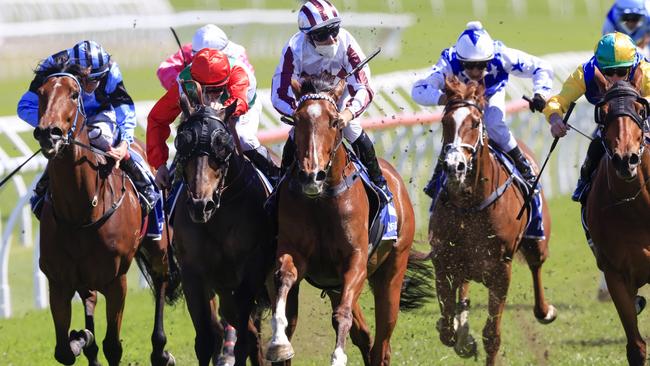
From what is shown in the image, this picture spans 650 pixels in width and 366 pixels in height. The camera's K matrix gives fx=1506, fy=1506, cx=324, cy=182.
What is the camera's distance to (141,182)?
9.02 m

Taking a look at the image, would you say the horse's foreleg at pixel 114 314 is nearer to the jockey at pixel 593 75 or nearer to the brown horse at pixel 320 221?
the brown horse at pixel 320 221

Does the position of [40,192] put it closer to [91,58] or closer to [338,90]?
[91,58]

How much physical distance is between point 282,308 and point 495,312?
2.61 m

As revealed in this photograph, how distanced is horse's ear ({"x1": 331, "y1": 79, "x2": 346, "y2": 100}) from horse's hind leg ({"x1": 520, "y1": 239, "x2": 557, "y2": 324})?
131 inches

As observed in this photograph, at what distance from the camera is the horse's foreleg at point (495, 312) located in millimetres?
9398

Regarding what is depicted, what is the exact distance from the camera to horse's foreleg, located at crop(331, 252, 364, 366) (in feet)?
23.4

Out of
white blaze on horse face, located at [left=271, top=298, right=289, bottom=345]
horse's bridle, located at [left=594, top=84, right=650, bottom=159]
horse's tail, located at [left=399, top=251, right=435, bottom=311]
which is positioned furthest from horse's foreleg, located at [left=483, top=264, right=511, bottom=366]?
white blaze on horse face, located at [left=271, top=298, right=289, bottom=345]

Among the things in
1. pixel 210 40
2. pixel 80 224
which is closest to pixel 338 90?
pixel 80 224

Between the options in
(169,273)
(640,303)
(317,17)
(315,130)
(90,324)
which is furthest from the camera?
(169,273)

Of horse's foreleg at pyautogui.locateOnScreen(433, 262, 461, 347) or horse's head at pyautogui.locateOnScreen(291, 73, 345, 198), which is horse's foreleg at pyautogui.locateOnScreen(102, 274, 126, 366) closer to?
horse's head at pyautogui.locateOnScreen(291, 73, 345, 198)

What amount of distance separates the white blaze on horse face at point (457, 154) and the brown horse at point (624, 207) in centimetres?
76

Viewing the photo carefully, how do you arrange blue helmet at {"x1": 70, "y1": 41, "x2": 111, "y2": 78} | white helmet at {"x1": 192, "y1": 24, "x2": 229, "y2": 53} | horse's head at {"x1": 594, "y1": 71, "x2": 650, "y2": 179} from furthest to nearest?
white helmet at {"x1": 192, "y1": 24, "x2": 229, "y2": 53}, blue helmet at {"x1": 70, "y1": 41, "x2": 111, "y2": 78}, horse's head at {"x1": 594, "y1": 71, "x2": 650, "y2": 179}

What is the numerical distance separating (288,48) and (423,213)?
744 cm

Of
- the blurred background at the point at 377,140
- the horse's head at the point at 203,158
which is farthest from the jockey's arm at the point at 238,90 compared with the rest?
the blurred background at the point at 377,140
